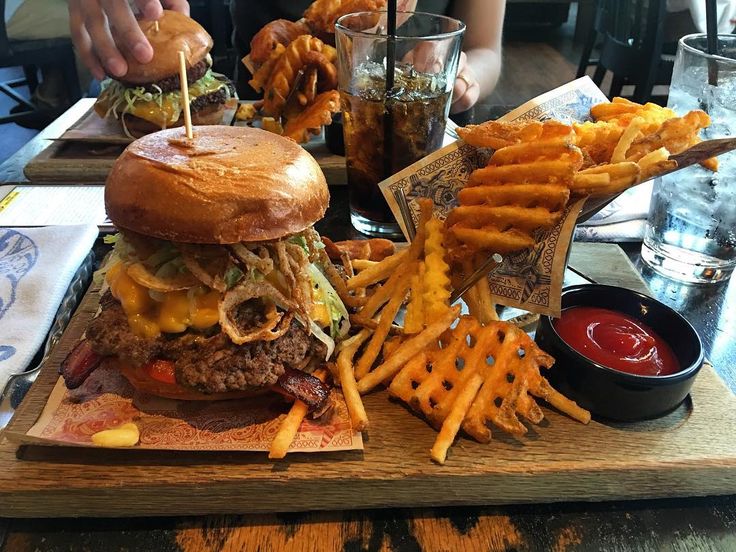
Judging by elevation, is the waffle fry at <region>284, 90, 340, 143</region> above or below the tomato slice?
above

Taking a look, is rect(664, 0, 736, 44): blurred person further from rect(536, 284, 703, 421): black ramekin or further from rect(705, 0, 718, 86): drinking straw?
rect(536, 284, 703, 421): black ramekin

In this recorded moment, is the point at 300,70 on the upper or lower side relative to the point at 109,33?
lower

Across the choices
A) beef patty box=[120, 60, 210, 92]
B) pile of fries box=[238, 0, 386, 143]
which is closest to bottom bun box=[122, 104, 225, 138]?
beef patty box=[120, 60, 210, 92]

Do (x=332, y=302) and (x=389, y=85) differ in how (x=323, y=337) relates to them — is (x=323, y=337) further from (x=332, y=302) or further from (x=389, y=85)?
(x=389, y=85)

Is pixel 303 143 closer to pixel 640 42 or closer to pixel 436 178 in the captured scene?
pixel 436 178

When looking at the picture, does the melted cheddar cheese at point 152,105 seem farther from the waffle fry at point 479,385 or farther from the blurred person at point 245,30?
the waffle fry at point 479,385

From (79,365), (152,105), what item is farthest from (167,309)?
(152,105)
